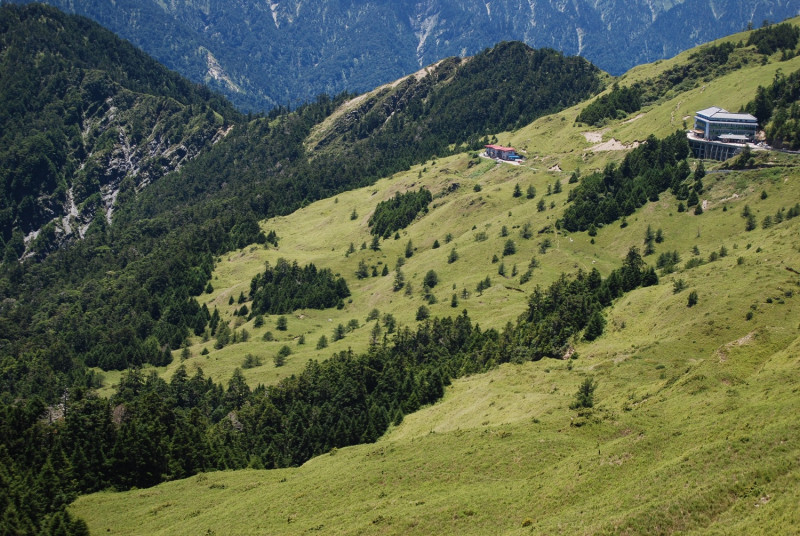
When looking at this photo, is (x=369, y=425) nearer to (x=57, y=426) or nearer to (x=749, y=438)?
(x=57, y=426)

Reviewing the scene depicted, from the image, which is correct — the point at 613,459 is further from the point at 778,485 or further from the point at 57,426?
the point at 57,426

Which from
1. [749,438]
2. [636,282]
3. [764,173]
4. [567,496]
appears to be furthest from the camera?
[764,173]

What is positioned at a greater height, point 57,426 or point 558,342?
point 57,426

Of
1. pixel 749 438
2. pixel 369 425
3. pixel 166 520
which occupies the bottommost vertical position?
pixel 369 425

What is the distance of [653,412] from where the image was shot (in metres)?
78.8

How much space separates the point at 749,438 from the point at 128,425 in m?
99.1

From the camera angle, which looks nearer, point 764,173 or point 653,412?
point 653,412

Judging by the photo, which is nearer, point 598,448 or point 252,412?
point 598,448

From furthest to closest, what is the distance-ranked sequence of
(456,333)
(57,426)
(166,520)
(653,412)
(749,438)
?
(456,333)
(57,426)
(166,520)
(653,412)
(749,438)

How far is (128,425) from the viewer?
395 ft

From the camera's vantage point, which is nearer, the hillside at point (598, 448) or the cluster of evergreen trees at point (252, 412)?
the hillside at point (598, 448)

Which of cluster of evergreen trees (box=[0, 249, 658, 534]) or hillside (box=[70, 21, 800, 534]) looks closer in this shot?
hillside (box=[70, 21, 800, 534])

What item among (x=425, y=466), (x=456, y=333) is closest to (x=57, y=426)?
(x=425, y=466)

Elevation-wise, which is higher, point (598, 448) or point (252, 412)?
point (598, 448)
